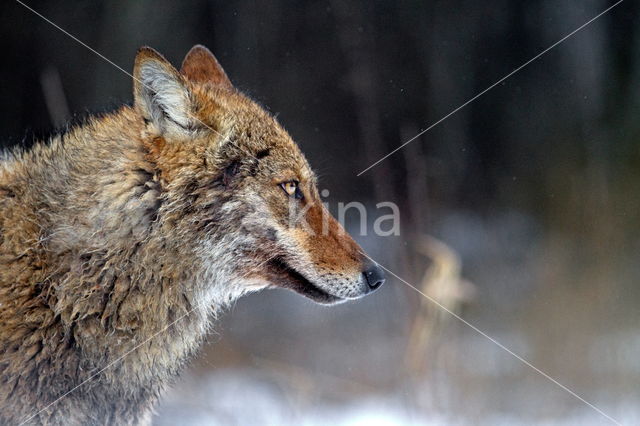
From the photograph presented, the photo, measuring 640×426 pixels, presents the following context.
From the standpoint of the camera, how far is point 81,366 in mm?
2764

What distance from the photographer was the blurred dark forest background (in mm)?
8609

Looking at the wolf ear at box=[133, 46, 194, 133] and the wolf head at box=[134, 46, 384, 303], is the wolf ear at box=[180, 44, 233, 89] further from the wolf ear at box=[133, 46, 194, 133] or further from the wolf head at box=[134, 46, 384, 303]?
the wolf ear at box=[133, 46, 194, 133]

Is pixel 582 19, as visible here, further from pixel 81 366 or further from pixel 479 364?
pixel 81 366

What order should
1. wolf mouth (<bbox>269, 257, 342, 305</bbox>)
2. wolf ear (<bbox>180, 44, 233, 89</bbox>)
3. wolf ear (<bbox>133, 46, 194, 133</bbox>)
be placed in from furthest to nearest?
wolf ear (<bbox>180, 44, 233, 89</bbox>), wolf mouth (<bbox>269, 257, 342, 305</bbox>), wolf ear (<bbox>133, 46, 194, 133</bbox>)

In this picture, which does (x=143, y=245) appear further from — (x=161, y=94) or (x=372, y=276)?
(x=372, y=276)

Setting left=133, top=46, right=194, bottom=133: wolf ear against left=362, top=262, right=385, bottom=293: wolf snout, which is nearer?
left=133, top=46, right=194, bottom=133: wolf ear

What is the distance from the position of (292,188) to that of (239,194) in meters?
0.27

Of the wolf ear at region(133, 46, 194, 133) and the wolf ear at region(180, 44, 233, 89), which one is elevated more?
the wolf ear at region(180, 44, 233, 89)

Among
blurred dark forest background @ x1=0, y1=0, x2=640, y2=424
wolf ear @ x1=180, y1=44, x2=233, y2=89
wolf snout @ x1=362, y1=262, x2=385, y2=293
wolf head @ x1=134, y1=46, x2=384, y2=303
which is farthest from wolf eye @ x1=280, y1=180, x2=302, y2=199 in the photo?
blurred dark forest background @ x1=0, y1=0, x2=640, y2=424

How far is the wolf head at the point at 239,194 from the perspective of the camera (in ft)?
9.76

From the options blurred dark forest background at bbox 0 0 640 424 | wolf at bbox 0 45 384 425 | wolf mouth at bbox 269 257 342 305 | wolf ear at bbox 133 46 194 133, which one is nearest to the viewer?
wolf at bbox 0 45 384 425

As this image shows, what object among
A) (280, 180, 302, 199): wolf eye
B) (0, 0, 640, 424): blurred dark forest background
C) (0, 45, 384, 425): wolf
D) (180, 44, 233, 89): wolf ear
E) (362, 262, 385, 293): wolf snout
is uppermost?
(0, 0, 640, 424): blurred dark forest background

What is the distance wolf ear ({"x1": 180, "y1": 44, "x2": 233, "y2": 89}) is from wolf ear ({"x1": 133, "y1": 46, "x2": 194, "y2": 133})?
2.04 feet

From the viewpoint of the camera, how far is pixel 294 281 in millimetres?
3234
